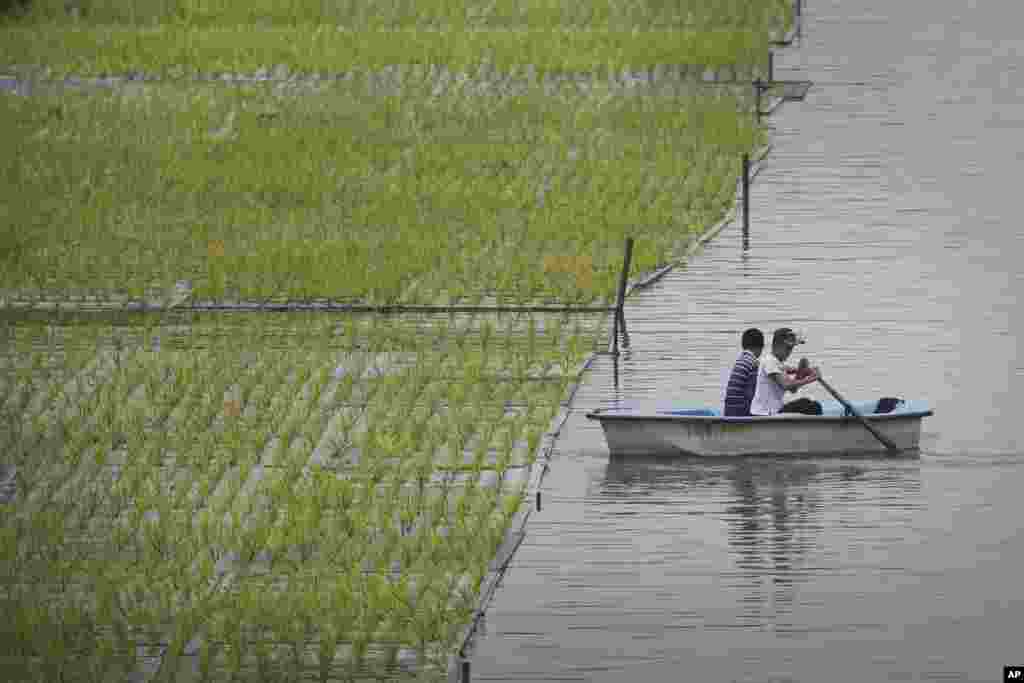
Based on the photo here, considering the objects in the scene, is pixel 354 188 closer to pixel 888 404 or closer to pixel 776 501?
pixel 888 404

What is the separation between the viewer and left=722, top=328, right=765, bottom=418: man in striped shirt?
1619cm

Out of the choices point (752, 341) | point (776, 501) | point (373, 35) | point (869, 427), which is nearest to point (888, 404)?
point (869, 427)

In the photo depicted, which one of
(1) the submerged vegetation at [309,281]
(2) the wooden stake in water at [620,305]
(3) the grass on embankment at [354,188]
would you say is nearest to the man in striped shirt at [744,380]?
(1) the submerged vegetation at [309,281]

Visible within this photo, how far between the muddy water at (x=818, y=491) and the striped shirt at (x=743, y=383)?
0.38 metres

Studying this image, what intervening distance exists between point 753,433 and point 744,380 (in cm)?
33

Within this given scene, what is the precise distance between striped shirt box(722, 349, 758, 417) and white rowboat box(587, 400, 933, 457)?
0.63 ft

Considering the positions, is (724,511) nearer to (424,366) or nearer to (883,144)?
(424,366)

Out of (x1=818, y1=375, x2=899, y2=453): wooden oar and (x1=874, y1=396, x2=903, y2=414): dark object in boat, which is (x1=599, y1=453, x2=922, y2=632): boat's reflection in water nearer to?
(x1=818, y1=375, x2=899, y2=453): wooden oar

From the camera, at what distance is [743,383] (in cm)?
1619

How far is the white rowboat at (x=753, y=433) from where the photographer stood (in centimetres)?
1602

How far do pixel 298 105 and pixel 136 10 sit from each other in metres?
8.28

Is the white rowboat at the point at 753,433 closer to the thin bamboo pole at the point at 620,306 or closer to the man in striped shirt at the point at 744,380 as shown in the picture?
the man in striped shirt at the point at 744,380

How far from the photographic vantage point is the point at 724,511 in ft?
49.6

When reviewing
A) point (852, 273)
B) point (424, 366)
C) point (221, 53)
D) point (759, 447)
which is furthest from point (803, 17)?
point (759, 447)
